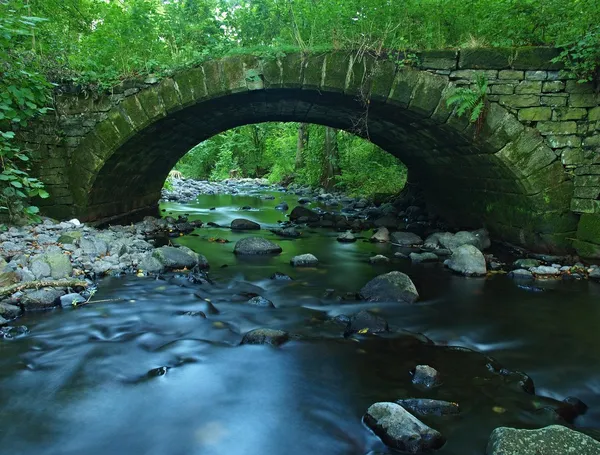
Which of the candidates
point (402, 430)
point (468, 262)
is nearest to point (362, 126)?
point (468, 262)

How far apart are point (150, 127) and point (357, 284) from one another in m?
4.45

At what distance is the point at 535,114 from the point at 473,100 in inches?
38.8

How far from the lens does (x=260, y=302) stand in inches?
184

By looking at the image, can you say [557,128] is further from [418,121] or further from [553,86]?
[418,121]

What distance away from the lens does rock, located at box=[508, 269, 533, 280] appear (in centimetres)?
587

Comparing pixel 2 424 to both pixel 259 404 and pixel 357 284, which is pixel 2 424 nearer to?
pixel 259 404

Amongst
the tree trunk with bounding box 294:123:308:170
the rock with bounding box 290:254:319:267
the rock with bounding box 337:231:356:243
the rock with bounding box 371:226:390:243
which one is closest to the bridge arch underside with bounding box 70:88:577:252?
the rock with bounding box 371:226:390:243

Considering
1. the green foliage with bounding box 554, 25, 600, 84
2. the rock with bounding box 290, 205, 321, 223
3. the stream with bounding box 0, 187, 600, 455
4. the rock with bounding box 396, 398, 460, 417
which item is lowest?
the stream with bounding box 0, 187, 600, 455

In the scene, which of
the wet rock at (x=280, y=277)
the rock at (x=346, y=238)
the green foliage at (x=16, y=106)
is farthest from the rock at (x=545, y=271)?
the green foliage at (x=16, y=106)

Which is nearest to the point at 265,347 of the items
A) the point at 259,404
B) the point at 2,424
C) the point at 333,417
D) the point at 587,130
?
the point at 259,404

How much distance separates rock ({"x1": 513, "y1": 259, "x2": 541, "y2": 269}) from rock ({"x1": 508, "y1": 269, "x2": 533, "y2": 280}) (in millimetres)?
208

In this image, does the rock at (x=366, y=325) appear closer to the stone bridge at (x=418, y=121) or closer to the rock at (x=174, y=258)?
the rock at (x=174, y=258)

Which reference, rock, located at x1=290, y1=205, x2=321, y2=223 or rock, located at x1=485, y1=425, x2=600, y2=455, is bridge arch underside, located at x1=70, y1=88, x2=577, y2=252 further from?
rock, located at x1=485, y1=425, x2=600, y2=455

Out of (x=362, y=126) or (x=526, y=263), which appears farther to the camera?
(x=362, y=126)
